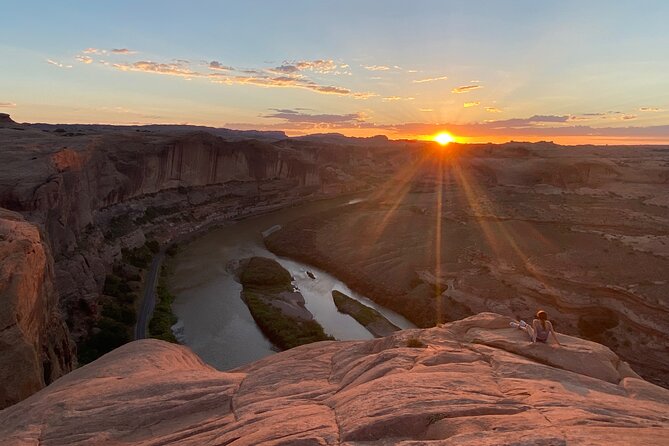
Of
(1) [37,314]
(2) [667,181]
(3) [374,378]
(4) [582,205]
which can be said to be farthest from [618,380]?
(2) [667,181]

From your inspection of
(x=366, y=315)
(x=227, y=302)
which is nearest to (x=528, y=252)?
(x=366, y=315)

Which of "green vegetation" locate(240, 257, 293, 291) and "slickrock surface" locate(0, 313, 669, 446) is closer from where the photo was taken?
"slickrock surface" locate(0, 313, 669, 446)

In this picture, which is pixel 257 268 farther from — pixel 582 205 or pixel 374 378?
pixel 582 205

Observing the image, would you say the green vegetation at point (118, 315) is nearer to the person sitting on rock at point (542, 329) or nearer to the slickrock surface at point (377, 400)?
the slickrock surface at point (377, 400)

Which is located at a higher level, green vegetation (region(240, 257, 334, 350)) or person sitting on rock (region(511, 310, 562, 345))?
person sitting on rock (region(511, 310, 562, 345))

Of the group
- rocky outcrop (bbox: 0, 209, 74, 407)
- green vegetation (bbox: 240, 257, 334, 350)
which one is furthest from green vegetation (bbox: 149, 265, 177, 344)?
rocky outcrop (bbox: 0, 209, 74, 407)

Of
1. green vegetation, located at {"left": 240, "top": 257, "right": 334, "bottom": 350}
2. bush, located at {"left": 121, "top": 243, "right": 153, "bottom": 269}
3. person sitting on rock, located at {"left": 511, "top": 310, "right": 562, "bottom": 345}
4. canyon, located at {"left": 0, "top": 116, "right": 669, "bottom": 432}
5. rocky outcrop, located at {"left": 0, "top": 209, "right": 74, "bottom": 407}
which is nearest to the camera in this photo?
canyon, located at {"left": 0, "top": 116, "right": 669, "bottom": 432}

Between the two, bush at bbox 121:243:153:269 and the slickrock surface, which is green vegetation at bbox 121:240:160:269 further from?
the slickrock surface

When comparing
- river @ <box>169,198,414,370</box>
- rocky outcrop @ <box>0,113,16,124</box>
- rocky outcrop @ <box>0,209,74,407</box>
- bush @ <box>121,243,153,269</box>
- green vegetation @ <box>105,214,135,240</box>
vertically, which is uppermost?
rocky outcrop @ <box>0,113,16,124</box>
